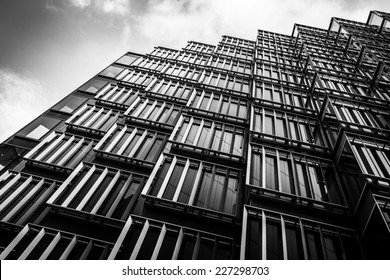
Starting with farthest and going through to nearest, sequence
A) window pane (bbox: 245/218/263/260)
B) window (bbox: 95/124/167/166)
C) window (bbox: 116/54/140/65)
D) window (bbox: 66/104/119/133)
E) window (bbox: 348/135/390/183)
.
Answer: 1. window (bbox: 116/54/140/65)
2. window (bbox: 66/104/119/133)
3. window (bbox: 95/124/167/166)
4. window (bbox: 348/135/390/183)
5. window pane (bbox: 245/218/263/260)

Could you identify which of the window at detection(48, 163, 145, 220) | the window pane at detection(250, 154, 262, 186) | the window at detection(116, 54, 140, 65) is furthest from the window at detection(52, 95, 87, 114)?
the window pane at detection(250, 154, 262, 186)

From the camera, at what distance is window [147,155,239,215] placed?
472 inches

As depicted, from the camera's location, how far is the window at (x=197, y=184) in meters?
12.0

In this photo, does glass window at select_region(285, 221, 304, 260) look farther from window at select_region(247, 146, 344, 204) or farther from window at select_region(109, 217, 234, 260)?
window at select_region(109, 217, 234, 260)

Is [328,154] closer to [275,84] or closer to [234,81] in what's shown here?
[275,84]

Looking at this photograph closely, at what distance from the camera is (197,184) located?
1269cm

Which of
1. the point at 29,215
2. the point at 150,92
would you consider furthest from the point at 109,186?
the point at 150,92

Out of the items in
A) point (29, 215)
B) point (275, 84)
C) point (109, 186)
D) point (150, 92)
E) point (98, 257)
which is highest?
point (275, 84)

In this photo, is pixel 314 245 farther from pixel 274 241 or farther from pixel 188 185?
pixel 188 185

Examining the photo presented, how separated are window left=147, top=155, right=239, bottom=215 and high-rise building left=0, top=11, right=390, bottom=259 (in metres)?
0.07

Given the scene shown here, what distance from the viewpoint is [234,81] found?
25656mm

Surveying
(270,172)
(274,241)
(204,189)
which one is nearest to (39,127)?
(204,189)

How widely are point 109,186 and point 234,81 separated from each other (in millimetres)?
18235

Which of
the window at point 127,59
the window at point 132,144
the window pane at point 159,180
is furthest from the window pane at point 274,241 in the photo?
the window at point 127,59
